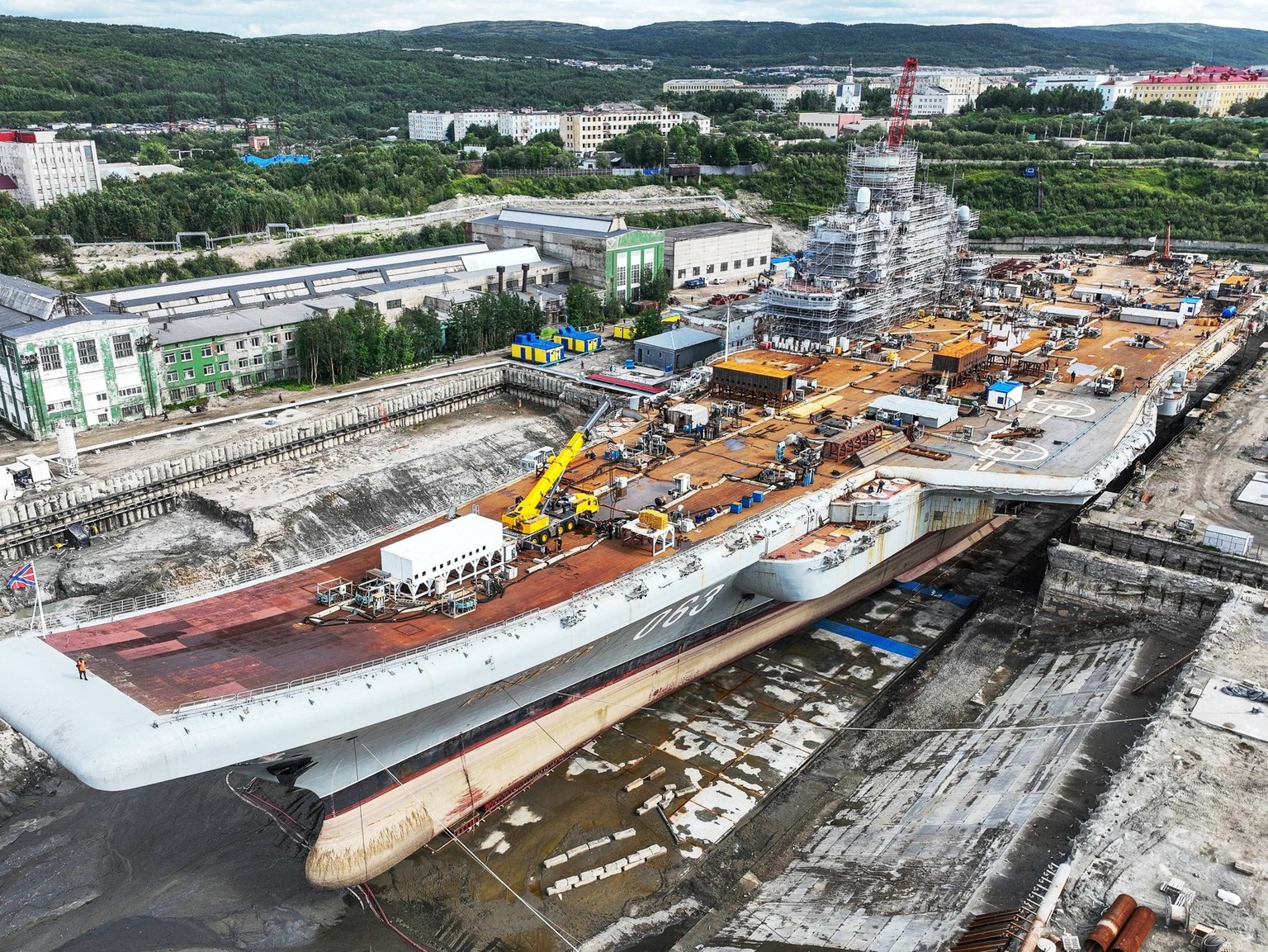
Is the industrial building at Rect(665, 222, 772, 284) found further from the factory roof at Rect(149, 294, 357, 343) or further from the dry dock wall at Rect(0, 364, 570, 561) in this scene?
the factory roof at Rect(149, 294, 357, 343)

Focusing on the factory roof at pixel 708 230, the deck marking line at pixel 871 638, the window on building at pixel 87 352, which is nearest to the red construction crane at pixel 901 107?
the factory roof at pixel 708 230

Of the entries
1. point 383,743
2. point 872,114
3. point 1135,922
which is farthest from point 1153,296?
point 872,114

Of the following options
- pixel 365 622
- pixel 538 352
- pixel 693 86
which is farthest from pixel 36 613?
pixel 693 86

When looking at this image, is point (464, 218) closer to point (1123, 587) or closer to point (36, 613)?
point (36, 613)

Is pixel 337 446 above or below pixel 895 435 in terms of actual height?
below

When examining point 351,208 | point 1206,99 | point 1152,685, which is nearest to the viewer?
point 1152,685

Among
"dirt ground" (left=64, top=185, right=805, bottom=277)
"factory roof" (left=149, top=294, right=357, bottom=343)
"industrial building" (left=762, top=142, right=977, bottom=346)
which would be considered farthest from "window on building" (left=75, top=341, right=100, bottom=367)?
"industrial building" (left=762, top=142, right=977, bottom=346)

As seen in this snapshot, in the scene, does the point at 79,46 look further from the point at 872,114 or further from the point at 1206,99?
the point at 1206,99

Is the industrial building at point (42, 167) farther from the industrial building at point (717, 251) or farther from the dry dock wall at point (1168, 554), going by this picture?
the dry dock wall at point (1168, 554)
